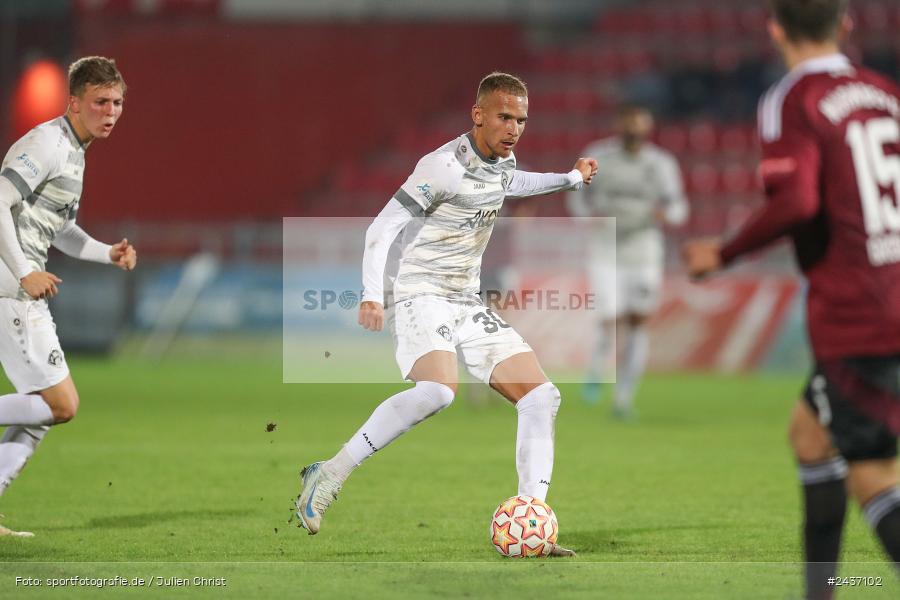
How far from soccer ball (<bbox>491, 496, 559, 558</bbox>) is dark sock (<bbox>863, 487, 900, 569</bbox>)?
1.91m

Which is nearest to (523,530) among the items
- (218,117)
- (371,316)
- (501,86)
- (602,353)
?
(371,316)

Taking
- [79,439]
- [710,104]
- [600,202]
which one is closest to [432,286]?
[79,439]

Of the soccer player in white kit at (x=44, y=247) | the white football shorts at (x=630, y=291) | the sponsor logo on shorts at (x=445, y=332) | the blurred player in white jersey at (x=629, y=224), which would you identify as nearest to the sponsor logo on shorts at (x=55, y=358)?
the soccer player in white kit at (x=44, y=247)

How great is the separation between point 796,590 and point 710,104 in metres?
17.4

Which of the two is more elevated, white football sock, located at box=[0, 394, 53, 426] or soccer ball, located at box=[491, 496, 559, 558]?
white football sock, located at box=[0, 394, 53, 426]

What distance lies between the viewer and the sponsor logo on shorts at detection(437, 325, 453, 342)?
19.9ft

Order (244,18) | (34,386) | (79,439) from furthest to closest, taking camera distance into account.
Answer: (244,18), (79,439), (34,386)

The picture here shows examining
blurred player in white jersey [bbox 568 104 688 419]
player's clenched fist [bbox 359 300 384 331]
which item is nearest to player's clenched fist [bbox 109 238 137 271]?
player's clenched fist [bbox 359 300 384 331]

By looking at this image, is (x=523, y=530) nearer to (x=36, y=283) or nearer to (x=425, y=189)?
(x=425, y=189)

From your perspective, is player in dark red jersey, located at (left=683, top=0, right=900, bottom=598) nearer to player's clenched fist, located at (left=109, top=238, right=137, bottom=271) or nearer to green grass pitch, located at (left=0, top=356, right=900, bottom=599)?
green grass pitch, located at (left=0, top=356, right=900, bottom=599)

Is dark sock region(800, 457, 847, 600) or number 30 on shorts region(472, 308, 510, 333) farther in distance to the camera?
number 30 on shorts region(472, 308, 510, 333)

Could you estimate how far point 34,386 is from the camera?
6188mm

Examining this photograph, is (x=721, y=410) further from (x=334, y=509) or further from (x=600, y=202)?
(x=334, y=509)

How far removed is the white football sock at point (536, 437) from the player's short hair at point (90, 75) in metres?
2.40
